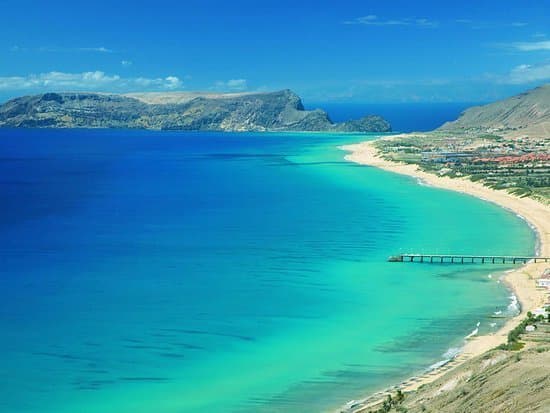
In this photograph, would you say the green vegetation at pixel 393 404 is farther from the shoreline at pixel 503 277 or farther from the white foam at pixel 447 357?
the white foam at pixel 447 357

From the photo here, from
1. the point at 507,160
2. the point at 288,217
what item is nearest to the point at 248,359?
the point at 288,217

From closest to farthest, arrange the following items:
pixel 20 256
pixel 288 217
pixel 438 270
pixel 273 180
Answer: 1. pixel 438 270
2. pixel 20 256
3. pixel 288 217
4. pixel 273 180

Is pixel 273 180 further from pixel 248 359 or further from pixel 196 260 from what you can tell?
pixel 248 359

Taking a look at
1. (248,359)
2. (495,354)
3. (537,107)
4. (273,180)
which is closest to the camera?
(495,354)

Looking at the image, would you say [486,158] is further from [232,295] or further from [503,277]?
[232,295]

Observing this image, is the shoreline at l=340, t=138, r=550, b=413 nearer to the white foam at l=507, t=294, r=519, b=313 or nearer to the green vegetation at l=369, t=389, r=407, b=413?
the white foam at l=507, t=294, r=519, b=313

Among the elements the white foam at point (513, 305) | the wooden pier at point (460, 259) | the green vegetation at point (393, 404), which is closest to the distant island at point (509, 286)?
the green vegetation at point (393, 404)
